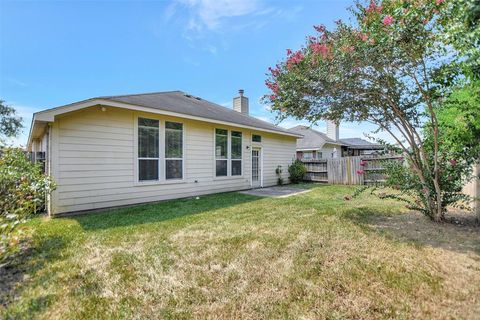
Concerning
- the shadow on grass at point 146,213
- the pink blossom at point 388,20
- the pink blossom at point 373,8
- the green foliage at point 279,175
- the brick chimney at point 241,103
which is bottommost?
the shadow on grass at point 146,213

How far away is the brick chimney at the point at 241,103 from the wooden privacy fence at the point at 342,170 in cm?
513

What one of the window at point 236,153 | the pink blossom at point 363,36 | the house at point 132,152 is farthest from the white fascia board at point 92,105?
the pink blossom at point 363,36

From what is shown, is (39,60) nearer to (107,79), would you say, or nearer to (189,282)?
(107,79)

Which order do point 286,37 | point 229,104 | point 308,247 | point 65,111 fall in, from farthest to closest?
point 229,104 → point 286,37 → point 65,111 → point 308,247

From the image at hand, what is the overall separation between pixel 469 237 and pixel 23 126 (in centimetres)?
3091

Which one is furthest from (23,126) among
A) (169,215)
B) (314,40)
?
(314,40)

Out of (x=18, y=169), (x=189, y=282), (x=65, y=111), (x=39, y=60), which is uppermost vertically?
(x=39, y=60)

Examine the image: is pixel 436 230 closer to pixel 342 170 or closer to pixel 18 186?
pixel 18 186

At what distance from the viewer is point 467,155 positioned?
437 centimetres

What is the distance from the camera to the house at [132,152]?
5.98 meters

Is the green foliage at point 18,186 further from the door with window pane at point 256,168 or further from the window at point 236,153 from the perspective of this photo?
the door with window pane at point 256,168

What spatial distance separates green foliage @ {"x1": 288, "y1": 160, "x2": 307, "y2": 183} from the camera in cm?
1377

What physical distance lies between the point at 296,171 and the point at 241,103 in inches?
217

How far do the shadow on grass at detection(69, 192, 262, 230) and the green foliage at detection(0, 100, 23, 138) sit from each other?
2348 centimetres
